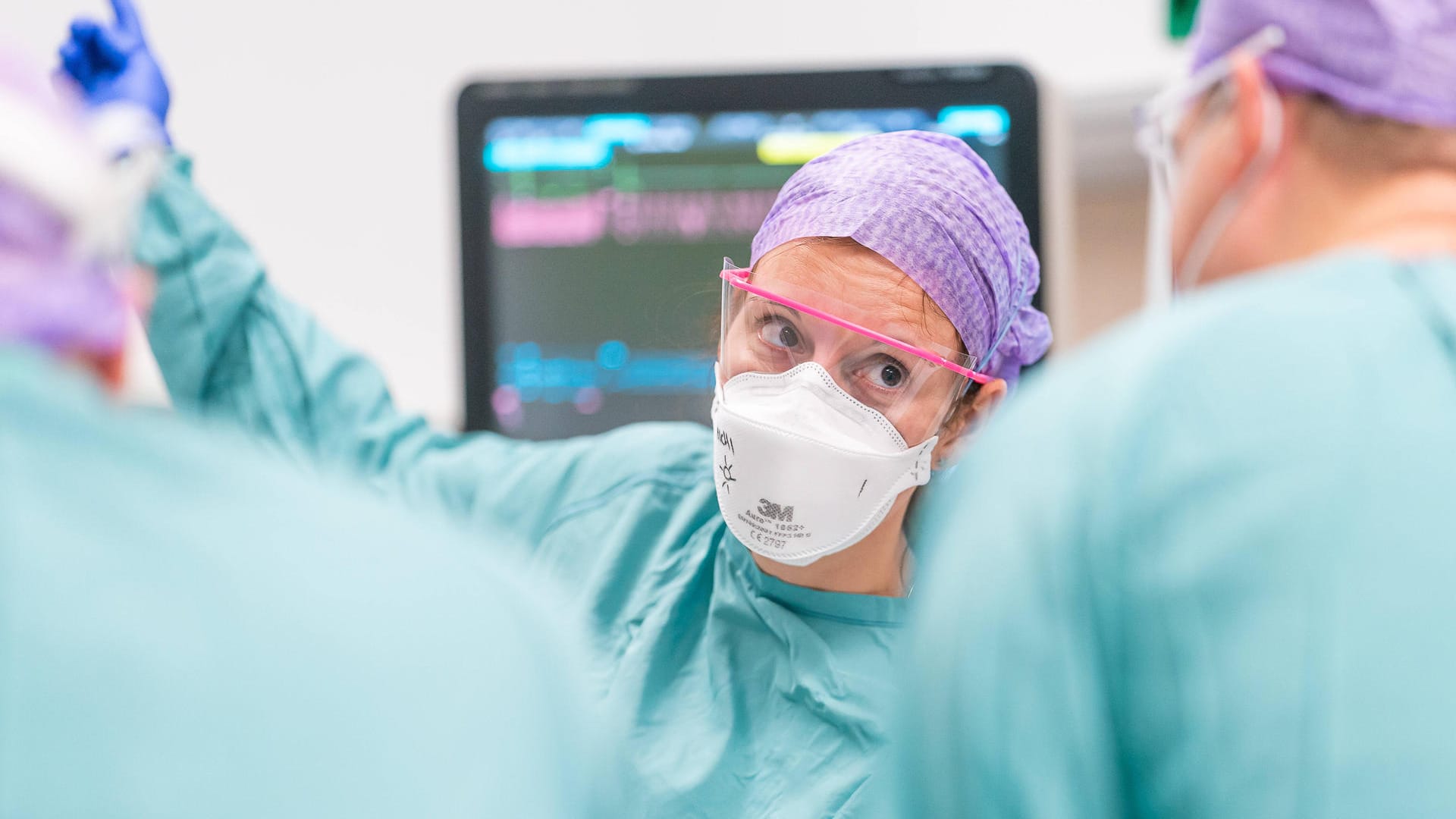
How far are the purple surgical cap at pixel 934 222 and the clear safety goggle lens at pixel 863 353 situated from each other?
5 cm

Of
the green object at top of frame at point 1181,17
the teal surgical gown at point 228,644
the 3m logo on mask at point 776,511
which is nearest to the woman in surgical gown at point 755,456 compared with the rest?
the 3m logo on mask at point 776,511

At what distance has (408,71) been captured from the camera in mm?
2389

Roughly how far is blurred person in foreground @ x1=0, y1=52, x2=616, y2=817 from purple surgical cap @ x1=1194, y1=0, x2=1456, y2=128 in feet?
1.97

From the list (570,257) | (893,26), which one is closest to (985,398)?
(570,257)

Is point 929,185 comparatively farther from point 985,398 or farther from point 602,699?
point 602,699

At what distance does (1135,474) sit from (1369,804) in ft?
0.64

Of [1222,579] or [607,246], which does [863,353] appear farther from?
[607,246]

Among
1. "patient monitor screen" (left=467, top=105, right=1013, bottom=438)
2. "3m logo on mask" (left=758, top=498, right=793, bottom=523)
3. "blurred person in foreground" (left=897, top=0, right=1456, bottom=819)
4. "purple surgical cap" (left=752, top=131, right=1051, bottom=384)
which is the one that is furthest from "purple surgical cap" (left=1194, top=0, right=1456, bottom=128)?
"patient monitor screen" (left=467, top=105, right=1013, bottom=438)

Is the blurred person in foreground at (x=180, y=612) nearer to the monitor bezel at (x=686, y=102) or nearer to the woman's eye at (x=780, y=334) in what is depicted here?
the woman's eye at (x=780, y=334)

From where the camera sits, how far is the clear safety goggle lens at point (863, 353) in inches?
46.3

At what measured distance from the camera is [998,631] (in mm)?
644

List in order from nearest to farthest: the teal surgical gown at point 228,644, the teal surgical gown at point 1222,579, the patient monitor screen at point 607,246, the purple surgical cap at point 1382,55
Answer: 1. the teal surgical gown at point 228,644
2. the teal surgical gown at point 1222,579
3. the purple surgical cap at point 1382,55
4. the patient monitor screen at point 607,246

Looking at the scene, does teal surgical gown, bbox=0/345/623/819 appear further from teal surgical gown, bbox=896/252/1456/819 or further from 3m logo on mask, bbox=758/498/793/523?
3m logo on mask, bbox=758/498/793/523

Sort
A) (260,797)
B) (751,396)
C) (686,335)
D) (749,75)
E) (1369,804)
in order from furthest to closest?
(749,75) → (686,335) → (751,396) → (1369,804) → (260,797)
